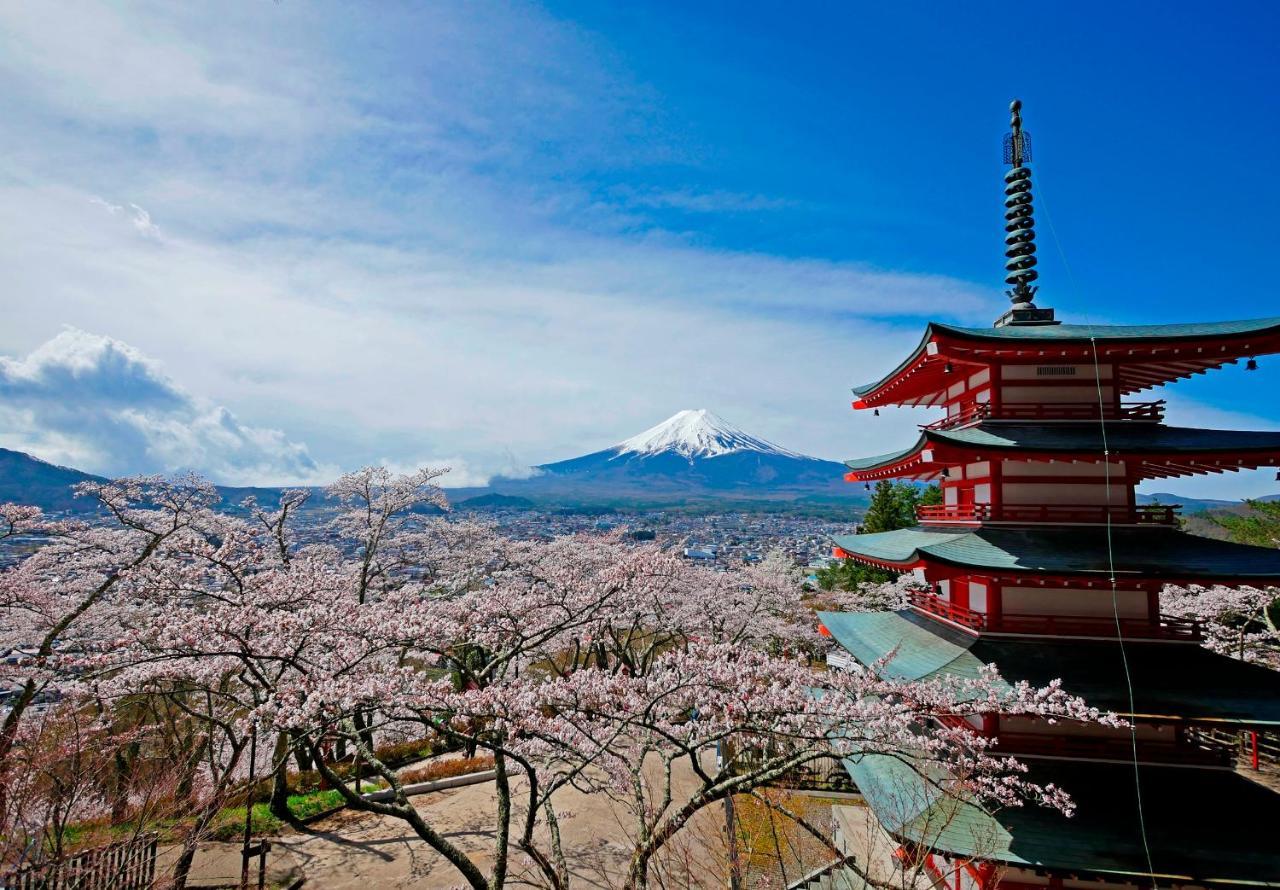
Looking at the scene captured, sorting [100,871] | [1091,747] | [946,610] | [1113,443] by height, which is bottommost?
[100,871]

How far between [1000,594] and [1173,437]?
2.87 m

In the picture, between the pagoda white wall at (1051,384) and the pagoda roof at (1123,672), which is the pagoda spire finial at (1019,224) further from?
the pagoda roof at (1123,672)

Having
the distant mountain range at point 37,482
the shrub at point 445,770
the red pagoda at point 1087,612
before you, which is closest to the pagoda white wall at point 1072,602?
the red pagoda at point 1087,612

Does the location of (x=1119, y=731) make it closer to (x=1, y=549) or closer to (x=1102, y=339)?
(x=1102, y=339)

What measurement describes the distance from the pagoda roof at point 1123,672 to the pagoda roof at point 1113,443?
89.7 inches

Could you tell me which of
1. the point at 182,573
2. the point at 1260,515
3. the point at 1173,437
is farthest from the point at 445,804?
the point at 1260,515

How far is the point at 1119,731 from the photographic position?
23.0 ft

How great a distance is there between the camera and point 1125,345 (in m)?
7.20

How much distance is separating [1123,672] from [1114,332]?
4.15m

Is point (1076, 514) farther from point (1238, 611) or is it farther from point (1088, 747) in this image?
point (1238, 611)

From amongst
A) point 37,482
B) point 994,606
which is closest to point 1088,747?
point 994,606

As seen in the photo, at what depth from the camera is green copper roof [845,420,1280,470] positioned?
6.91 metres

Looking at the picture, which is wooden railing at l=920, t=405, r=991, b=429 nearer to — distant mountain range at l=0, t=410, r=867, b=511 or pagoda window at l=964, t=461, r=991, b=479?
pagoda window at l=964, t=461, r=991, b=479

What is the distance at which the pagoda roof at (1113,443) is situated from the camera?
270 inches
